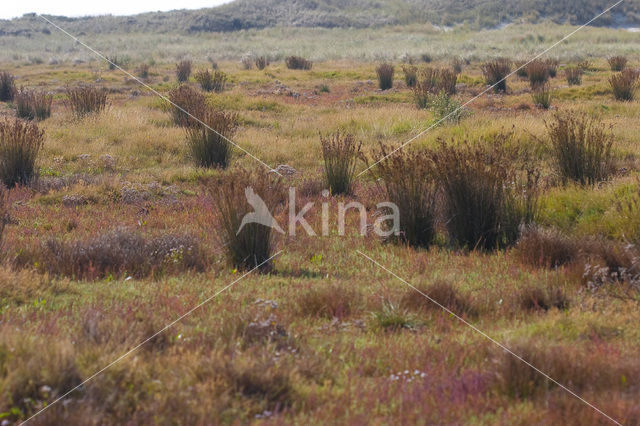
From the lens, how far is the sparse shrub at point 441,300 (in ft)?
16.2

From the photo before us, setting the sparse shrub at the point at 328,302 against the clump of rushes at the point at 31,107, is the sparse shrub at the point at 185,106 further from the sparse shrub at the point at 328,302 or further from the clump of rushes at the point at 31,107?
the sparse shrub at the point at 328,302

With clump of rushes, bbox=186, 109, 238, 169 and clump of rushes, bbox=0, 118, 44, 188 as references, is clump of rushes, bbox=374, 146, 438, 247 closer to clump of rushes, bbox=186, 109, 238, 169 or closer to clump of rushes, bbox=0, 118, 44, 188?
clump of rushes, bbox=186, 109, 238, 169

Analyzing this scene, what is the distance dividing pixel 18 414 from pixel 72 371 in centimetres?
32

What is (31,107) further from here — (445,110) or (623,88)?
(623,88)

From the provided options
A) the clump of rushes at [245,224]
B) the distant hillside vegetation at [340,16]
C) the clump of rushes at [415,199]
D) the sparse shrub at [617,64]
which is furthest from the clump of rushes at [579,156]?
the distant hillside vegetation at [340,16]

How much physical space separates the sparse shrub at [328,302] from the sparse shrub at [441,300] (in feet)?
1.36

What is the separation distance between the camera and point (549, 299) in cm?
489

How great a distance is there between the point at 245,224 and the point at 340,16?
286 feet

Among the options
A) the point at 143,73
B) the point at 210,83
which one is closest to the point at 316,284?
the point at 210,83

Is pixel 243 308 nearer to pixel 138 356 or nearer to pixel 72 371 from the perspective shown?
pixel 138 356

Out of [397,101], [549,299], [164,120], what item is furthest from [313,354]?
[397,101]

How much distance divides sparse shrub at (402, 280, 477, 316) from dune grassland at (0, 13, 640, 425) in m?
0.02

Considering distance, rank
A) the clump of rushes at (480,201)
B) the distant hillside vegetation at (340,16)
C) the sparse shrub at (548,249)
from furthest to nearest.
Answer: the distant hillside vegetation at (340,16), the clump of rushes at (480,201), the sparse shrub at (548,249)

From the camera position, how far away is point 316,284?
561 centimetres
